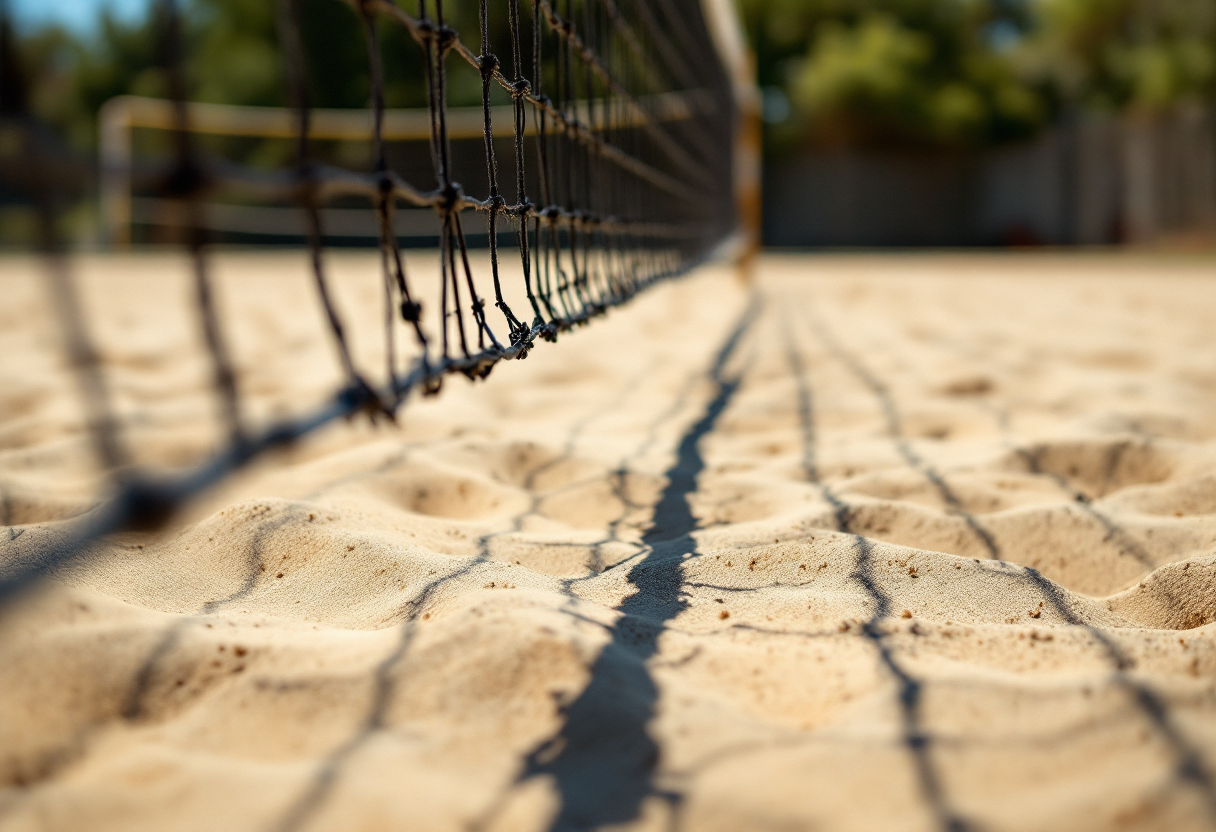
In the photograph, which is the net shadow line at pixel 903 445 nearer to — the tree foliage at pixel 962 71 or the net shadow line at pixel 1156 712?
the net shadow line at pixel 1156 712

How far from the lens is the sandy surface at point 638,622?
0.75m

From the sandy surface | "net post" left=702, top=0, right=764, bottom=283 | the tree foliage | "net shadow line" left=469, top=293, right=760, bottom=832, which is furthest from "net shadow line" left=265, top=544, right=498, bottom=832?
the tree foliage

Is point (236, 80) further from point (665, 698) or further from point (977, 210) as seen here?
point (665, 698)

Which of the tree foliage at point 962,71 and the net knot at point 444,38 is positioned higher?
the tree foliage at point 962,71

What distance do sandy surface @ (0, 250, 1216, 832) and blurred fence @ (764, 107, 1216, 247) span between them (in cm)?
1059

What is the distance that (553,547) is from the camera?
136 cm

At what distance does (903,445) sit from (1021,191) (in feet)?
44.8

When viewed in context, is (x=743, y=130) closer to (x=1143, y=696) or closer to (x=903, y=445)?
(x=903, y=445)

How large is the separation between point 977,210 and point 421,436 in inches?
584

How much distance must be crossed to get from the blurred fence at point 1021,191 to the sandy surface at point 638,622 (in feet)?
34.8

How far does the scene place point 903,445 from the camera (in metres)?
1.94

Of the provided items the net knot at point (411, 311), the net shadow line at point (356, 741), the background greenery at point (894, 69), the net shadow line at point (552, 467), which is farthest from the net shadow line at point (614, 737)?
the background greenery at point (894, 69)

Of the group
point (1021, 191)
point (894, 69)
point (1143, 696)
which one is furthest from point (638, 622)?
point (894, 69)

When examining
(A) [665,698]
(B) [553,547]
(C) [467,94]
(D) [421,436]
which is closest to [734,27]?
(D) [421,436]
